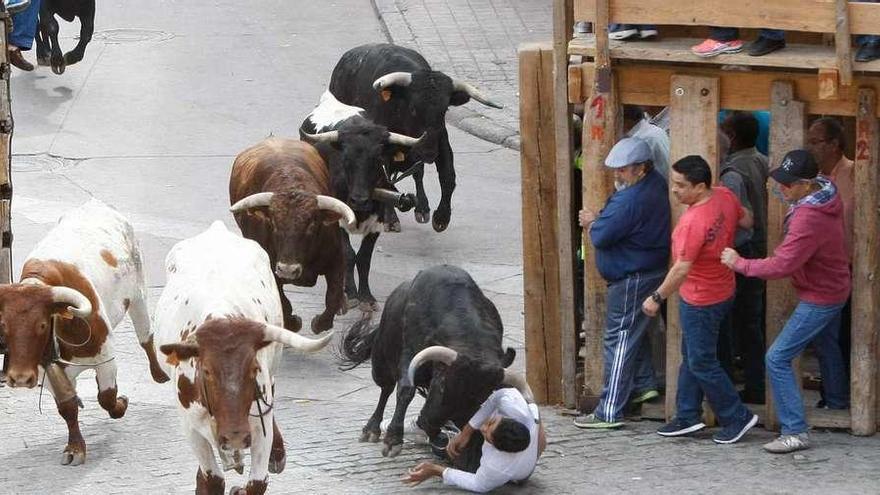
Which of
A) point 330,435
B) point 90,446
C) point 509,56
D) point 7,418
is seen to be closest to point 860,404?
point 330,435

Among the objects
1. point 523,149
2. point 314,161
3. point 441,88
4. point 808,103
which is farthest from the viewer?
point 441,88

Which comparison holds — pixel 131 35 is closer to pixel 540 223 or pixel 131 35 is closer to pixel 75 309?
pixel 540 223

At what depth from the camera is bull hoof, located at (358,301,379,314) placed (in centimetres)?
1404

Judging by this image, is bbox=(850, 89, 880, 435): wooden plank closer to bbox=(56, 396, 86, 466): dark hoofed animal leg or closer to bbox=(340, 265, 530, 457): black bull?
bbox=(340, 265, 530, 457): black bull

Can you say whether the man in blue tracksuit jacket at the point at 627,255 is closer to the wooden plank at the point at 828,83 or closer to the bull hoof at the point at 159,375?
the wooden plank at the point at 828,83

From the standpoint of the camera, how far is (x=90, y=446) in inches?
438

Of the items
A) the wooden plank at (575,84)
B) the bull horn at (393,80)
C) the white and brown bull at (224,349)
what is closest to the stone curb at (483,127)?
the bull horn at (393,80)

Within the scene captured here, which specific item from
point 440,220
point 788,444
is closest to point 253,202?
point 440,220

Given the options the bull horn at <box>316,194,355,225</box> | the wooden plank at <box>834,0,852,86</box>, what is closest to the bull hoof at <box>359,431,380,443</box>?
the bull horn at <box>316,194,355,225</box>

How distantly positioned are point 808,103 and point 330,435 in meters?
3.59

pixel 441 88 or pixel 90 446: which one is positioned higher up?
pixel 441 88

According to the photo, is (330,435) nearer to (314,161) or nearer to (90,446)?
(90,446)

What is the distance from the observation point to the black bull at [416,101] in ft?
50.8

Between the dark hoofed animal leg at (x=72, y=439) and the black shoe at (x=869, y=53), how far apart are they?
513 centimetres
